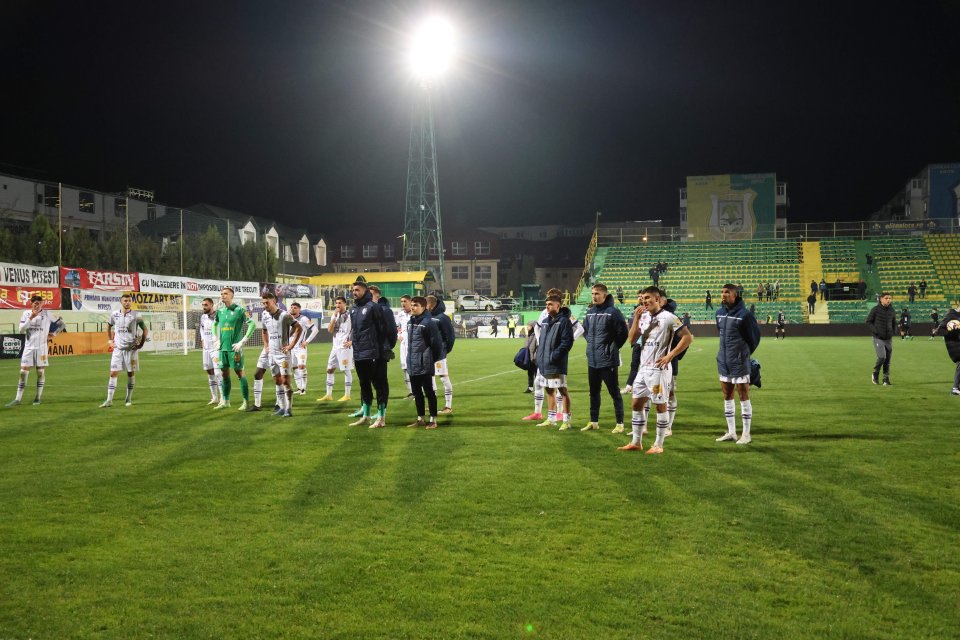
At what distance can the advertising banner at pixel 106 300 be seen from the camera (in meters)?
28.7

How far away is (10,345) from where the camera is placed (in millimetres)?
29359

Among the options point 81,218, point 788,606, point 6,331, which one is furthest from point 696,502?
point 81,218

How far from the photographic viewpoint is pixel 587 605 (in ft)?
13.9

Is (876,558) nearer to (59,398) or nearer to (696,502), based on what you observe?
(696,502)

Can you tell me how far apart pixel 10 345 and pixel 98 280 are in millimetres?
4351

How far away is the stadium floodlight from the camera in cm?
4812

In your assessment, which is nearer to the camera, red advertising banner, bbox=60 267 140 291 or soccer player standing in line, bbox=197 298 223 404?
soccer player standing in line, bbox=197 298 223 404

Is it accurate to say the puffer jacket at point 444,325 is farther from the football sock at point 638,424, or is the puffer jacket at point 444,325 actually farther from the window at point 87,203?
the window at point 87,203

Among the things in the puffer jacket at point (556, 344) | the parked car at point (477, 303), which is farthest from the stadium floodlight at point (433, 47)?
the puffer jacket at point (556, 344)

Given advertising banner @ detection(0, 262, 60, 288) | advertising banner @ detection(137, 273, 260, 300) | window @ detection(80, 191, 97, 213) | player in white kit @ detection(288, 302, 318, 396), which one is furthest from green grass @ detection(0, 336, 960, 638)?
window @ detection(80, 191, 97, 213)

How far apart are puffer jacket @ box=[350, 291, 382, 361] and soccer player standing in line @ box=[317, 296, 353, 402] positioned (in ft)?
11.0

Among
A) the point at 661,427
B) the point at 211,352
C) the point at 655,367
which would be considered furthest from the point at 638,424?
the point at 211,352

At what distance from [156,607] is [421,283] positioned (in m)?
56.4

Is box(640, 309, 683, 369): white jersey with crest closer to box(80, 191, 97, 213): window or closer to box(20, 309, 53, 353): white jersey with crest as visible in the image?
box(20, 309, 53, 353): white jersey with crest
